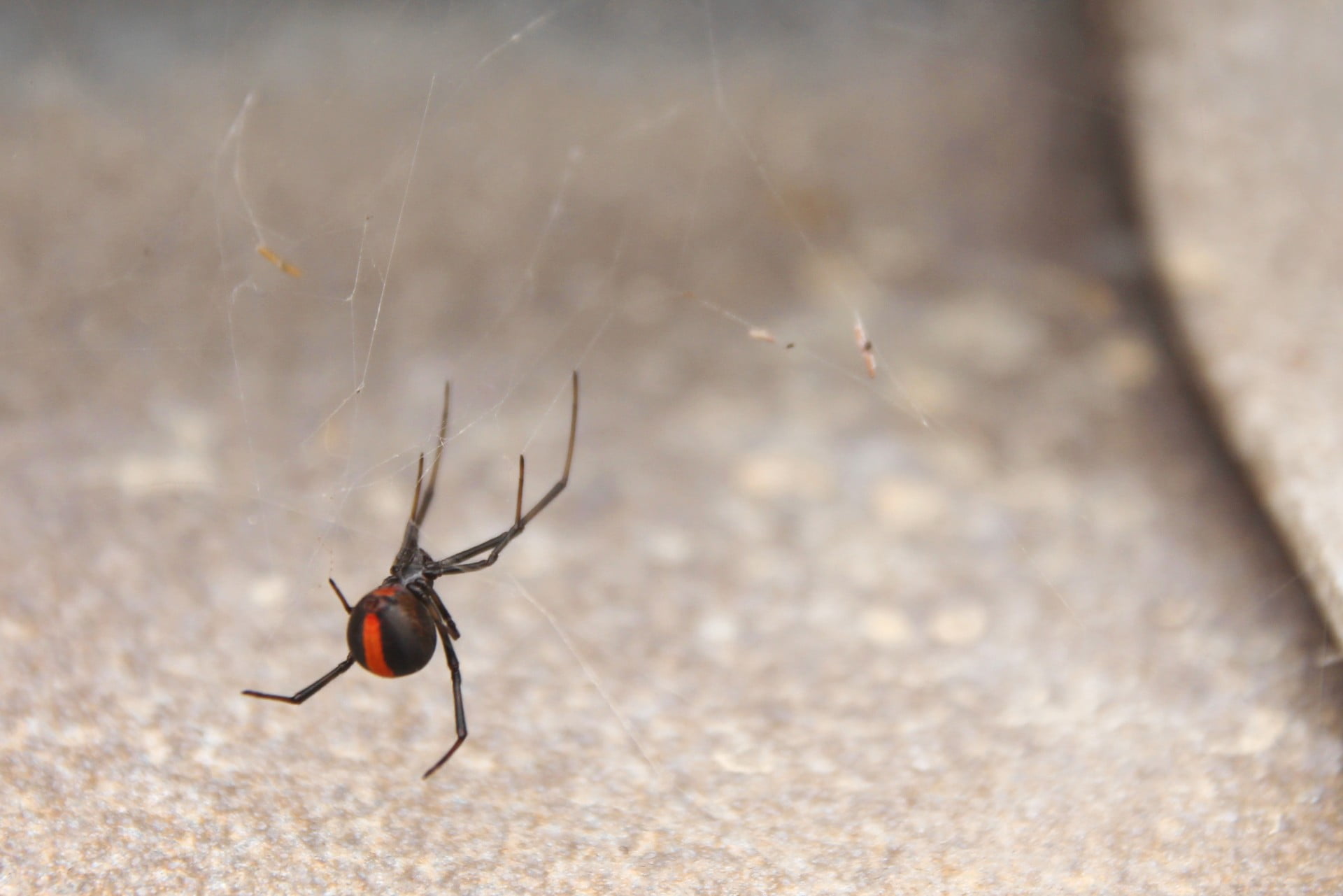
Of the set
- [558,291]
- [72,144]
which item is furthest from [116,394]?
[558,291]

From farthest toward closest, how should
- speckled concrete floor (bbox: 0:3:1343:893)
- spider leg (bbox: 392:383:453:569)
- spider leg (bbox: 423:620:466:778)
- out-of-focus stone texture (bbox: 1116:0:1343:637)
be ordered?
out-of-focus stone texture (bbox: 1116:0:1343:637), spider leg (bbox: 392:383:453:569), spider leg (bbox: 423:620:466:778), speckled concrete floor (bbox: 0:3:1343:893)

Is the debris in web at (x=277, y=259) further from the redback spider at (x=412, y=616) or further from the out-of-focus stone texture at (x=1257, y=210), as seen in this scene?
the out-of-focus stone texture at (x=1257, y=210)

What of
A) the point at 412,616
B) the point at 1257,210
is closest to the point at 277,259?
the point at 412,616

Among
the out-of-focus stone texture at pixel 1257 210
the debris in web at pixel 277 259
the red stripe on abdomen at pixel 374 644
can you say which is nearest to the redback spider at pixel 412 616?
the red stripe on abdomen at pixel 374 644

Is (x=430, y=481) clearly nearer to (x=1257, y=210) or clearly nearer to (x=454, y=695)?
(x=454, y=695)

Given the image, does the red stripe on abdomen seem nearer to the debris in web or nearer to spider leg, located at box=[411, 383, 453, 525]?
spider leg, located at box=[411, 383, 453, 525]

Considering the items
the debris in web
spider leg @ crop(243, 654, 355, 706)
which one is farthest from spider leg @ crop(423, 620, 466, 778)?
the debris in web
